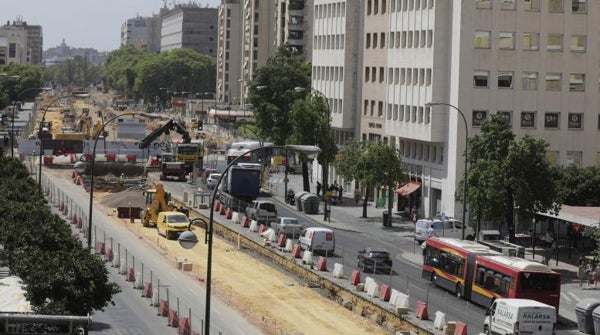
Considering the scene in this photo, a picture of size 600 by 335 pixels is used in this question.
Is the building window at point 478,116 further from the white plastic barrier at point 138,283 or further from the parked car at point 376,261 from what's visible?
the white plastic barrier at point 138,283

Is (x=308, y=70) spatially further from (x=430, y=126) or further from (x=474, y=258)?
(x=474, y=258)

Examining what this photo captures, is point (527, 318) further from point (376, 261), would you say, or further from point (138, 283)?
point (138, 283)

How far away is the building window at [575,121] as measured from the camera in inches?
3839

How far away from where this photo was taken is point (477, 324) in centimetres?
5944

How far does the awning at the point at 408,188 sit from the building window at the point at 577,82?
13191mm

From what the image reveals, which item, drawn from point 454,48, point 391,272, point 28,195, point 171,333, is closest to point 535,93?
point 454,48

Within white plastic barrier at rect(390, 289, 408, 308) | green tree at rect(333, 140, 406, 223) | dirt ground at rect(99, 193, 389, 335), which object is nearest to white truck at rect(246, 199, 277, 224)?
green tree at rect(333, 140, 406, 223)

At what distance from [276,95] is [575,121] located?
4668cm

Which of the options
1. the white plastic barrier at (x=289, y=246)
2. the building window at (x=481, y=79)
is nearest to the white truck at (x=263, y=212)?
the white plastic barrier at (x=289, y=246)

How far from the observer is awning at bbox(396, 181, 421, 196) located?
10194cm

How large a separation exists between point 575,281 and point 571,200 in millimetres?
12291

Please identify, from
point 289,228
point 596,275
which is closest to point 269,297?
point 596,275

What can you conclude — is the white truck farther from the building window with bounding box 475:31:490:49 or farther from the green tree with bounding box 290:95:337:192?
the building window with bounding box 475:31:490:49

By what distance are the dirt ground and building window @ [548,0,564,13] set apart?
91.5 feet
